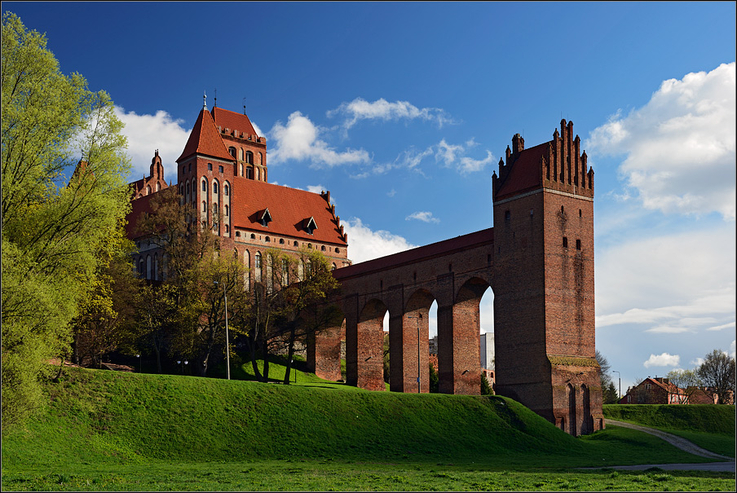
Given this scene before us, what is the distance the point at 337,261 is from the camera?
7831cm

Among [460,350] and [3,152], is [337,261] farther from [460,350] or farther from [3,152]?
[3,152]

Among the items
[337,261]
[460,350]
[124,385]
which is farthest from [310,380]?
[124,385]

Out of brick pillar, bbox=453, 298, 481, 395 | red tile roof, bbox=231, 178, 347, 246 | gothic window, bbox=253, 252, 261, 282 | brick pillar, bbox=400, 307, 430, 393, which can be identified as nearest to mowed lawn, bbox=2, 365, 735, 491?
brick pillar, bbox=453, 298, 481, 395

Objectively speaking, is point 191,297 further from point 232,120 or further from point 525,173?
point 232,120

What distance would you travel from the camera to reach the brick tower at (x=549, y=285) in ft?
155

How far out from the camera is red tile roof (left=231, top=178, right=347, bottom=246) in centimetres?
7181

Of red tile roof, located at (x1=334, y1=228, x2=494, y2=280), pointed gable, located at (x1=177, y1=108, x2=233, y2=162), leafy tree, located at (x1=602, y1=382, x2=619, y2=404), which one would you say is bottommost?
leafy tree, located at (x1=602, y1=382, x2=619, y2=404)

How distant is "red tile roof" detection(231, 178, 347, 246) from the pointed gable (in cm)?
325

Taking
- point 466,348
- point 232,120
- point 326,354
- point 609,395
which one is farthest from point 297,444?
point 609,395

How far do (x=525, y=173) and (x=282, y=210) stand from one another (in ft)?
101

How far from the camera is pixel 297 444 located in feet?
109

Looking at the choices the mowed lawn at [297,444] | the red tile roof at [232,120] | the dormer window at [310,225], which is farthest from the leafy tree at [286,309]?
the red tile roof at [232,120]

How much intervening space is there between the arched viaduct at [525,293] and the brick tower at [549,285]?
0.20 ft

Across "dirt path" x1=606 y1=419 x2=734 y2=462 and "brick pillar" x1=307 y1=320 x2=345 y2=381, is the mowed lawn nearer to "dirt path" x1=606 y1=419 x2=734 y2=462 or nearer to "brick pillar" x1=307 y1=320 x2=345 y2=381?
"dirt path" x1=606 y1=419 x2=734 y2=462
